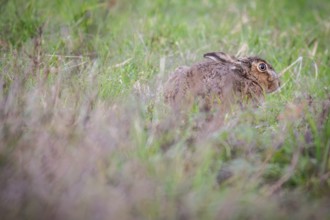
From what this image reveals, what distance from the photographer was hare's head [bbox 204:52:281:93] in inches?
204

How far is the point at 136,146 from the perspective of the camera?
3537mm

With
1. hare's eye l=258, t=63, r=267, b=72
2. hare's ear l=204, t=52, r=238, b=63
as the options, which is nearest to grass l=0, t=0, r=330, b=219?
hare's eye l=258, t=63, r=267, b=72

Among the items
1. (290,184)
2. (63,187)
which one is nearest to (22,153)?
(63,187)

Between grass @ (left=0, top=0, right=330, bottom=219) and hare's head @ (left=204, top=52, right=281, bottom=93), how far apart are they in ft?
0.61

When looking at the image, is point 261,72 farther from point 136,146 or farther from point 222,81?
point 136,146

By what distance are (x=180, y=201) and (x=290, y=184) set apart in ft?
2.89

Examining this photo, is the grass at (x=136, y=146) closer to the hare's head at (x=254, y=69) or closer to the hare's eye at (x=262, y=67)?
the hare's head at (x=254, y=69)

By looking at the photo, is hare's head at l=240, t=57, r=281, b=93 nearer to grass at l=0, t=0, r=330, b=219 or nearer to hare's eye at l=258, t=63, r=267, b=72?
hare's eye at l=258, t=63, r=267, b=72

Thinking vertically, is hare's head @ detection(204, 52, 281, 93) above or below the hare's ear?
below

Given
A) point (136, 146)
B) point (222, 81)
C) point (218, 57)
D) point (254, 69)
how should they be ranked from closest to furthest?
point (136, 146), point (222, 81), point (218, 57), point (254, 69)

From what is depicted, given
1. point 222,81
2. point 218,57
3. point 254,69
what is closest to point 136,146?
point 222,81

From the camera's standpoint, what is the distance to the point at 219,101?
15.0ft

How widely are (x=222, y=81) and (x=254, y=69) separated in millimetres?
646

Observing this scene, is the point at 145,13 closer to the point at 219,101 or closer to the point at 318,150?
the point at 219,101
